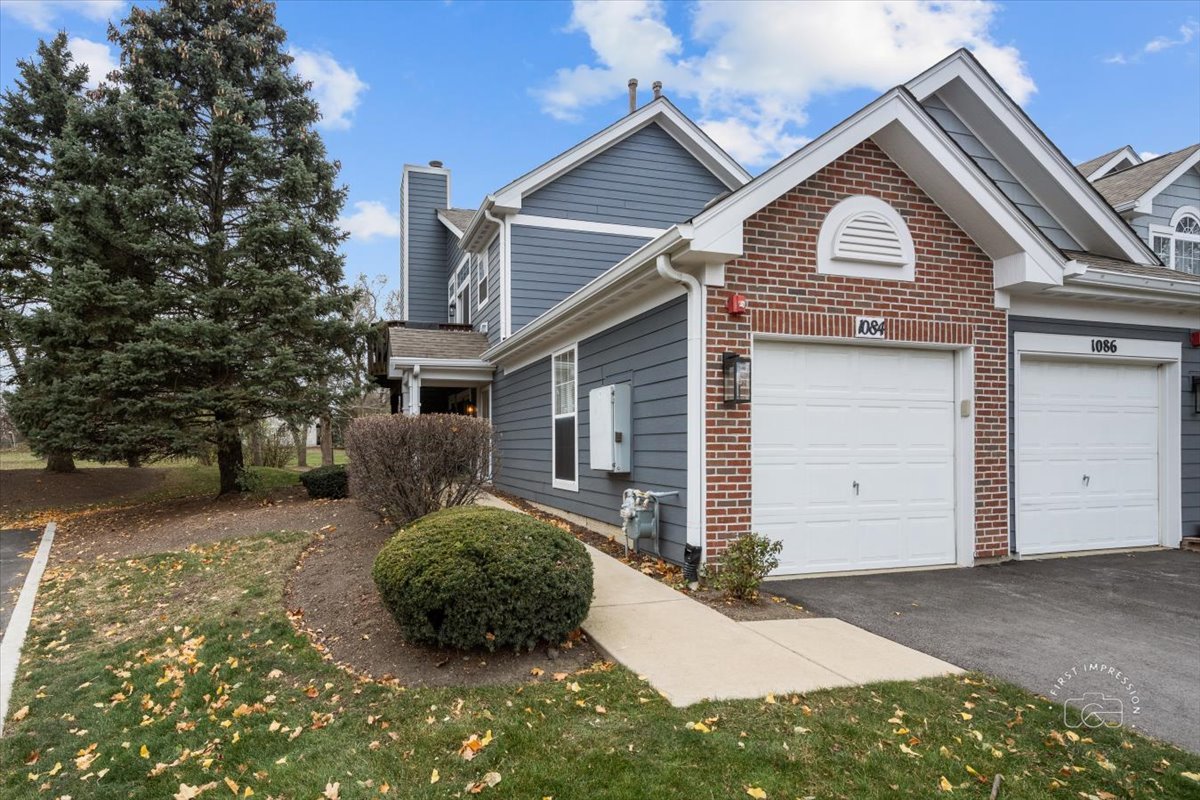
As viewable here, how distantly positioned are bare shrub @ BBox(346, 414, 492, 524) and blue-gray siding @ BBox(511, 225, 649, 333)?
5551 millimetres

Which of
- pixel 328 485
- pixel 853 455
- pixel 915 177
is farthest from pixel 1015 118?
pixel 328 485

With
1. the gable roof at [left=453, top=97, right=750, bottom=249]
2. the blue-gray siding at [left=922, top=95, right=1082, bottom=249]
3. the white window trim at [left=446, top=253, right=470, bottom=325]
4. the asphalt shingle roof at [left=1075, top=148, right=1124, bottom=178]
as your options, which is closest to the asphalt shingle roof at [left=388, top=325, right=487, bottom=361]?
the white window trim at [left=446, top=253, right=470, bottom=325]

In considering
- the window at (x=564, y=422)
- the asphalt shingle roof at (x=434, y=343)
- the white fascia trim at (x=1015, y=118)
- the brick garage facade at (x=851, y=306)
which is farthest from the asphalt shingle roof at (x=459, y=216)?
the brick garage facade at (x=851, y=306)

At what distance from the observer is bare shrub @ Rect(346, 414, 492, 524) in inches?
278

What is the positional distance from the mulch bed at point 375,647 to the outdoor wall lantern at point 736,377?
2493 mm

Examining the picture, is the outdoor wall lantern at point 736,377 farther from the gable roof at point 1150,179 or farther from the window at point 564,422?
the gable roof at point 1150,179

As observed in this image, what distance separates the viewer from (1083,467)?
7863 mm

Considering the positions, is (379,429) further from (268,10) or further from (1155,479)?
(268,10)

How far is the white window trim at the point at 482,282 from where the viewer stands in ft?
46.2

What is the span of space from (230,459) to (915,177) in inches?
485

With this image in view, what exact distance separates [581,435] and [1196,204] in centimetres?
1022

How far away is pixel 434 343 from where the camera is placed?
1391 cm

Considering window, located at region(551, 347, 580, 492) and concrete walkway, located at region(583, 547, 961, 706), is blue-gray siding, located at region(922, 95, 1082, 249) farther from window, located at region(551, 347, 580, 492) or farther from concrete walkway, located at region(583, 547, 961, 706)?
concrete walkway, located at region(583, 547, 961, 706)

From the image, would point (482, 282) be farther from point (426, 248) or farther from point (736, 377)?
point (736, 377)
